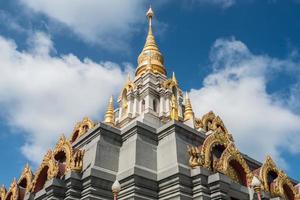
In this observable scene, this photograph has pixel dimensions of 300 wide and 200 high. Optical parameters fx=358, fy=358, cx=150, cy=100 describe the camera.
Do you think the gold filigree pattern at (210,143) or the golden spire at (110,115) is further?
the golden spire at (110,115)

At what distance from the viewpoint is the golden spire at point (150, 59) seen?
111 ft

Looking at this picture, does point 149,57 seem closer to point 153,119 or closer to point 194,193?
point 153,119

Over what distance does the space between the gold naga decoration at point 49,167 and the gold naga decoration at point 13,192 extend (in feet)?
6.04

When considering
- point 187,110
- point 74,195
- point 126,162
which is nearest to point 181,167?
point 126,162

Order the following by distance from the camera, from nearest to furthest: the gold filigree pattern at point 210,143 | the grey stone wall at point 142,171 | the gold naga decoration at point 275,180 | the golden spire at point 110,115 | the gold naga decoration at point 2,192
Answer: the grey stone wall at point 142,171, the gold filigree pattern at point 210,143, the gold naga decoration at point 275,180, the gold naga decoration at point 2,192, the golden spire at point 110,115

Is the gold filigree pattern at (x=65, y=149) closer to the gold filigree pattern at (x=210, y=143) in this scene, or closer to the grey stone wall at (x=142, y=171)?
the grey stone wall at (x=142, y=171)

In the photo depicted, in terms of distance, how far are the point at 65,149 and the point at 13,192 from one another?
496 cm

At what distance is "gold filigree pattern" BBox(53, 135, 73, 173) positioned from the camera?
57.1 ft

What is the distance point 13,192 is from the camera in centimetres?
2069

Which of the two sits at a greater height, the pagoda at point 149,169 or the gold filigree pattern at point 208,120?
the gold filigree pattern at point 208,120

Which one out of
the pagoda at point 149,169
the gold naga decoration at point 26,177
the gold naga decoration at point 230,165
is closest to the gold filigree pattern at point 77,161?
the pagoda at point 149,169

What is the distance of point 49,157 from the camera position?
18.8 m

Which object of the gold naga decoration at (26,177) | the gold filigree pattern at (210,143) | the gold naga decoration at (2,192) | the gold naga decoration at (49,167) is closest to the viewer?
the gold naga decoration at (49,167)

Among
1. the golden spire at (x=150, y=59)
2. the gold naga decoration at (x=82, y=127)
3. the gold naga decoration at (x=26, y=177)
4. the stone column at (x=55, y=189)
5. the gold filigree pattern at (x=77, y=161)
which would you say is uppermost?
the golden spire at (x=150, y=59)
